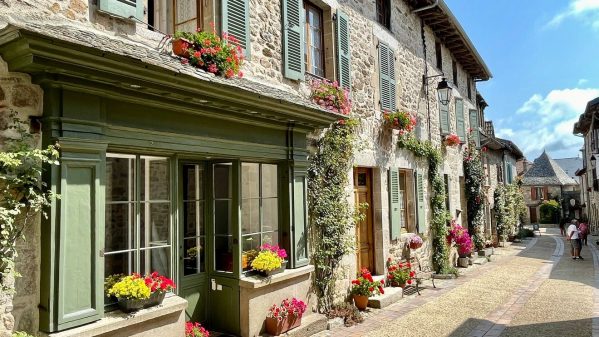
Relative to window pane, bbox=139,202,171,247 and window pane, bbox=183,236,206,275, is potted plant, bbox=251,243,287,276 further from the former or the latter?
window pane, bbox=139,202,171,247

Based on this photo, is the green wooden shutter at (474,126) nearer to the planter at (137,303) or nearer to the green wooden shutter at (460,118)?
the green wooden shutter at (460,118)

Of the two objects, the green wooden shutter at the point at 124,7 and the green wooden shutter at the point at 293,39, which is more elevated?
the green wooden shutter at the point at 293,39

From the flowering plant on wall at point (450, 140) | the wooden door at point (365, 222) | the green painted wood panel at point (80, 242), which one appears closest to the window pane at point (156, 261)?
the green painted wood panel at point (80, 242)

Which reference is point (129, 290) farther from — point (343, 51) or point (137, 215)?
point (343, 51)

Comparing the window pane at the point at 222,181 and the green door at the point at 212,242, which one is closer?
the green door at the point at 212,242

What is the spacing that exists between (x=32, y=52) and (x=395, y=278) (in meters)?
7.03

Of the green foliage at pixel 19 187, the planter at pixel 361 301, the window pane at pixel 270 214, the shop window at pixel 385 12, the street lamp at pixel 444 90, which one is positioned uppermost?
the shop window at pixel 385 12

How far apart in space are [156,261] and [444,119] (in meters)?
9.44

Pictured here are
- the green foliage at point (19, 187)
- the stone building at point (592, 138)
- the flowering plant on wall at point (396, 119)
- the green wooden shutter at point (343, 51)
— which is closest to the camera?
the green foliage at point (19, 187)

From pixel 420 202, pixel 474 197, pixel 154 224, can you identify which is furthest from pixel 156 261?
Answer: pixel 474 197

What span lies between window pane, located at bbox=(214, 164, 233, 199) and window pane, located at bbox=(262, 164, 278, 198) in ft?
1.78

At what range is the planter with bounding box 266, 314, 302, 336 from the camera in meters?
5.30

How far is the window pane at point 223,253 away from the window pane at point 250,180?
24.1 inches

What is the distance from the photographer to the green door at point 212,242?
5.25m
